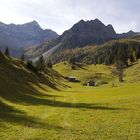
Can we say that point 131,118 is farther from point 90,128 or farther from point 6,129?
point 6,129

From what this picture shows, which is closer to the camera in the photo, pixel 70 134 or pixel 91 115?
pixel 70 134

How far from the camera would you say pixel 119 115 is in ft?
164

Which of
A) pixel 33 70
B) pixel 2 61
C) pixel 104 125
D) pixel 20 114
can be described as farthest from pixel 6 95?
pixel 33 70

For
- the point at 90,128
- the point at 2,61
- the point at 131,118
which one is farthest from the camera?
the point at 2,61

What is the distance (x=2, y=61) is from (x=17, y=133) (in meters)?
89.3

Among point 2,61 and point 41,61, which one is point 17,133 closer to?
point 2,61

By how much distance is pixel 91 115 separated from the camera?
4988 cm

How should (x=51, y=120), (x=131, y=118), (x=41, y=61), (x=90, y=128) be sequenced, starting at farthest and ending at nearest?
(x=41, y=61), (x=131, y=118), (x=51, y=120), (x=90, y=128)

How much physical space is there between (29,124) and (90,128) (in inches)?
261

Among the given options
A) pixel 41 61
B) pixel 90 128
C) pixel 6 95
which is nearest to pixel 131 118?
pixel 90 128

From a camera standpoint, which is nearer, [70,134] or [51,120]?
[70,134]

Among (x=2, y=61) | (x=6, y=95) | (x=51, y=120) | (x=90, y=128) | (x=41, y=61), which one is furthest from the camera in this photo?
(x=41, y=61)

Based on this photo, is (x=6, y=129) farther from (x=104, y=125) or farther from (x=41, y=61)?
(x=41, y=61)

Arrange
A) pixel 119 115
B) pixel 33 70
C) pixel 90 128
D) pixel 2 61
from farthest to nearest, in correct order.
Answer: pixel 33 70, pixel 2 61, pixel 119 115, pixel 90 128
